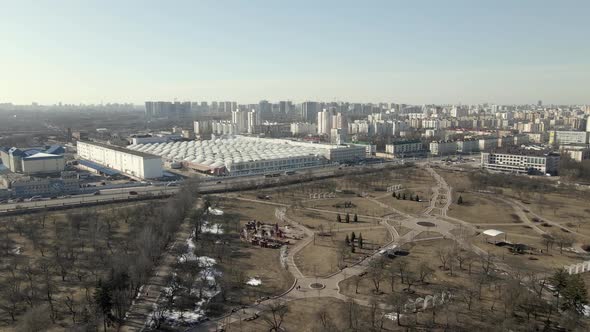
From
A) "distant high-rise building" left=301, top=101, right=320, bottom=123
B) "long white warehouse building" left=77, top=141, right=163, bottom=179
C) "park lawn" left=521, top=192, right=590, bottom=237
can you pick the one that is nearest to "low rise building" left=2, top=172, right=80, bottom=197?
"long white warehouse building" left=77, top=141, right=163, bottom=179

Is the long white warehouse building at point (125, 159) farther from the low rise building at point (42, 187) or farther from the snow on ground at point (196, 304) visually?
the snow on ground at point (196, 304)

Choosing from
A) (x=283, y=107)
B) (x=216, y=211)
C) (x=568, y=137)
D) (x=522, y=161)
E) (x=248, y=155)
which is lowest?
(x=216, y=211)

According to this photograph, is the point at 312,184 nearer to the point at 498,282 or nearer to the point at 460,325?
the point at 498,282

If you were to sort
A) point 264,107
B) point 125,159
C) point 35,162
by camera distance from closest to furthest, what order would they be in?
point 35,162
point 125,159
point 264,107

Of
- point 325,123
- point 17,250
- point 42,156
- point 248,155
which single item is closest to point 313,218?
point 17,250

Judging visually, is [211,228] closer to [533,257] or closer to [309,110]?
[533,257]

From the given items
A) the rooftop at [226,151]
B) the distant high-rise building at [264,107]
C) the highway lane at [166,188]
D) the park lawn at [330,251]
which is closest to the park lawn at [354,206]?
the park lawn at [330,251]

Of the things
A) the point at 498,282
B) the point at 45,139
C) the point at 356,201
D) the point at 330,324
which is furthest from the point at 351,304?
the point at 45,139
